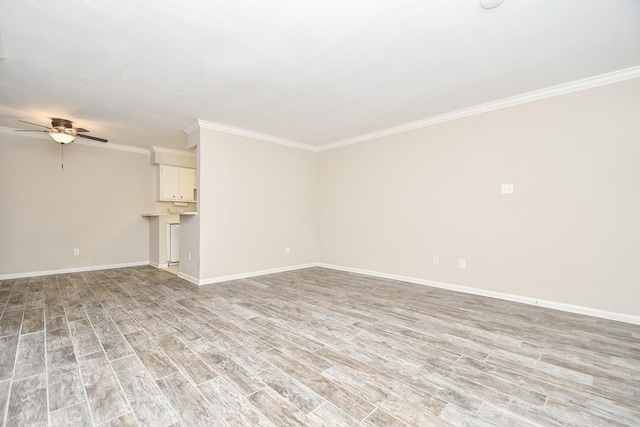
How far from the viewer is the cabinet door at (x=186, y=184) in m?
6.11

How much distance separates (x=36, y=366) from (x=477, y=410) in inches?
109

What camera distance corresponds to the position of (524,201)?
3277 millimetres

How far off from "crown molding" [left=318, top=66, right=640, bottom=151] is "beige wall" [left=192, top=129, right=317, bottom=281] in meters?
1.70

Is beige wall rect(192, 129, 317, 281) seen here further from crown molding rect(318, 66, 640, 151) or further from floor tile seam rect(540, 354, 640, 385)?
floor tile seam rect(540, 354, 640, 385)

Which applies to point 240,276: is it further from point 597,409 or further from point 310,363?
point 597,409

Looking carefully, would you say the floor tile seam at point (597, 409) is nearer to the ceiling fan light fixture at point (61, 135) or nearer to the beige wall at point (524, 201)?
the beige wall at point (524, 201)

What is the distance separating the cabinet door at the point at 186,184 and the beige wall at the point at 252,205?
2.24m

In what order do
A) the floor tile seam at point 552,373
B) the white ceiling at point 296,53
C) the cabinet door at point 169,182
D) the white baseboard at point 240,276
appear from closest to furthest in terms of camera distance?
the floor tile seam at point 552,373 < the white ceiling at point 296,53 < the white baseboard at point 240,276 < the cabinet door at point 169,182

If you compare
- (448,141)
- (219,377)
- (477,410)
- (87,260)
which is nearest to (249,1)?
(219,377)

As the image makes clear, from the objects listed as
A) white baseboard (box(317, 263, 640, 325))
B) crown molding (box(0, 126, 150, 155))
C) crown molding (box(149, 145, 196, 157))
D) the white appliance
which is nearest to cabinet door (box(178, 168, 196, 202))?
crown molding (box(149, 145, 196, 157))

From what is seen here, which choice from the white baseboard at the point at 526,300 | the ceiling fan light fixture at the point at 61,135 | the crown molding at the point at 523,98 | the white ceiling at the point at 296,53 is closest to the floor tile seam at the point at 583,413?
the white baseboard at the point at 526,300

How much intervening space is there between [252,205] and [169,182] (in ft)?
7.97

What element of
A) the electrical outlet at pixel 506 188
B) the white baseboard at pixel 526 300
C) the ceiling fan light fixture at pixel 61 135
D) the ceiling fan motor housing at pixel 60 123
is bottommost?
the white baseboard at pixel 526 300

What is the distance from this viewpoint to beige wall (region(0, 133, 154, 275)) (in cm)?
453
